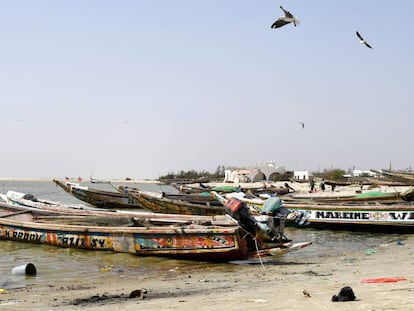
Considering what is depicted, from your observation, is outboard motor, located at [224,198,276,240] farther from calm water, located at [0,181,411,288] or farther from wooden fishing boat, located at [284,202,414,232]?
wooden fishing boat, located at [284,202,414,232]

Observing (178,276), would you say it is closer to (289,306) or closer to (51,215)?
(289,306)

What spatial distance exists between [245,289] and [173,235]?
489 cm

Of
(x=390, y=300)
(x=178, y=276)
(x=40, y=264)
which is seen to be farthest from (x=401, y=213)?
(x=390, y=300)

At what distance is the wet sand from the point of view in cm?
615

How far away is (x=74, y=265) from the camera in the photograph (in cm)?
1259

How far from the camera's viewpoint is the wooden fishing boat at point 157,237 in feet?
39.5

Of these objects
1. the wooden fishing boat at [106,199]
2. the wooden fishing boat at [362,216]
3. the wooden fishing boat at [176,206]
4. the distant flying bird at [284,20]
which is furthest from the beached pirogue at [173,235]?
the wooden fishing boat at [106,199]

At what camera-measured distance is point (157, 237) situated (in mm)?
12859

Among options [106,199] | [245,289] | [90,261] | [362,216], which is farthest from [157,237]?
[106,199]

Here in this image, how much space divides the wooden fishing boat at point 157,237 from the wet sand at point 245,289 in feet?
1.40

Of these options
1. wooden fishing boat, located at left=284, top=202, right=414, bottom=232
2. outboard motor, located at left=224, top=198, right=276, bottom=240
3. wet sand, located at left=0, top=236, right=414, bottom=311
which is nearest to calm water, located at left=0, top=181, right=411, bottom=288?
wet sand, located at left=0, top=236, right=414, bottom=311

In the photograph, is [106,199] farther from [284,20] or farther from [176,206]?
[284,20]

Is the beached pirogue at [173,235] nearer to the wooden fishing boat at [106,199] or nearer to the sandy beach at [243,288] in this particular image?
the sandy beach at [243,288]

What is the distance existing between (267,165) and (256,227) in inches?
3205
